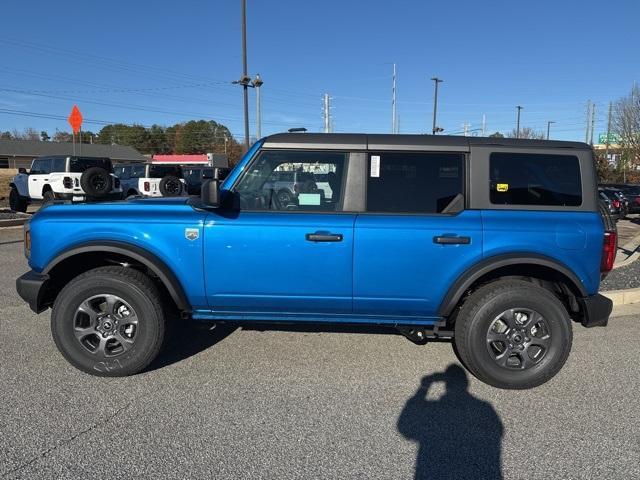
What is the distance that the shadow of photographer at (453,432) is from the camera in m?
2.69

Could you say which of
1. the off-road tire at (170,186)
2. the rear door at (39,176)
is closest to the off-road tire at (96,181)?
the off-road tire at (170,186)

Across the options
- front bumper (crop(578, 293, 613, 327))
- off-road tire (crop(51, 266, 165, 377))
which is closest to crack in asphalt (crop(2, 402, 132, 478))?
off-road tire (crop(51, 266, 165, 377))

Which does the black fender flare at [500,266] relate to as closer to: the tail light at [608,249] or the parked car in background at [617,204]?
the tail light at [608,249]

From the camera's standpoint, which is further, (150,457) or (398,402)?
(398,402)

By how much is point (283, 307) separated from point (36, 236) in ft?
6.64

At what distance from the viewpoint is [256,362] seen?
410 cm

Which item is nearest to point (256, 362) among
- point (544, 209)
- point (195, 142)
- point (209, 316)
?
point (209, 316)

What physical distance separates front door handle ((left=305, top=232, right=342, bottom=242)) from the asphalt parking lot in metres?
1.12

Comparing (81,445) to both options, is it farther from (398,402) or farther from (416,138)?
(416,138)

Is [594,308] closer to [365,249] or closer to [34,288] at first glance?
[365,249]

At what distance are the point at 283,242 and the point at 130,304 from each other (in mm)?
1274

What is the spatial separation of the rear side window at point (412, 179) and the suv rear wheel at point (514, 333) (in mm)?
820

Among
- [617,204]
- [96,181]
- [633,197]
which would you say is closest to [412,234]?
[96,181]

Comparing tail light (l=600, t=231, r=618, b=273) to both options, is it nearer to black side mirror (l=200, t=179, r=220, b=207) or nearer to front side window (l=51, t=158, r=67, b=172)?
black side mirror (l=200, t=179, r=220, b=207)
